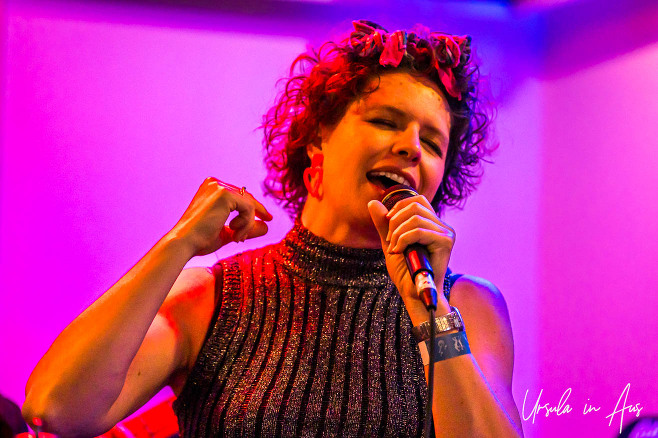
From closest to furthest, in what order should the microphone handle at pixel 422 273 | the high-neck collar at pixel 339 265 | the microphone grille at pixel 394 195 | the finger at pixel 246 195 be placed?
the microphone handle at pixel 422 273
the microphone grille at pixel 394 195
the finger at pixel 246 195
the high-neck collar at pixel 339 265

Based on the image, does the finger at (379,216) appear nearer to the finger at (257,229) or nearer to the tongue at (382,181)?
the tongue at (382,181)

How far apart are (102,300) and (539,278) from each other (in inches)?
56.2

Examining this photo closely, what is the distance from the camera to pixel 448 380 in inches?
43.7

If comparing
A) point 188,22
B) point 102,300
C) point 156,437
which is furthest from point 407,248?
point 188,22

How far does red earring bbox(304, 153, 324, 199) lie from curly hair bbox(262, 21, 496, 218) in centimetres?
5

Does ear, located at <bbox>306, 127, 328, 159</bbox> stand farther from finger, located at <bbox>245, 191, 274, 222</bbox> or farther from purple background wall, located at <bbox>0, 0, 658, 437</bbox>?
purple background wall, located at <bbox>0, 0, 658, 437</bbox>

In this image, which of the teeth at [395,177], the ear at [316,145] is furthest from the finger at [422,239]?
the ear at [316,145]

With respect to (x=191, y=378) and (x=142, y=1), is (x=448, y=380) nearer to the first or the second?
(x=191, y=378)

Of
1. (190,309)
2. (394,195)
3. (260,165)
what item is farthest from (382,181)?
(260,165)

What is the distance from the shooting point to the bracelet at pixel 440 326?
3.59 feet

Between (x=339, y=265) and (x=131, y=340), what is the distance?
46cm

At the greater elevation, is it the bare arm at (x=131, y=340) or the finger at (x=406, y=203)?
the finger at (x=406, y=203)

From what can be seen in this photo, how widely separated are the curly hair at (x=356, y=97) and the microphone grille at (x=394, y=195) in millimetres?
269
